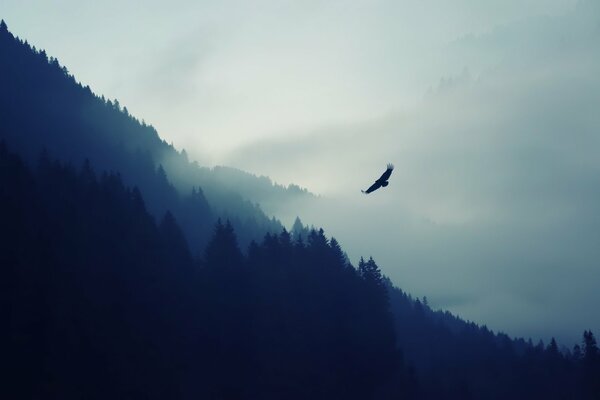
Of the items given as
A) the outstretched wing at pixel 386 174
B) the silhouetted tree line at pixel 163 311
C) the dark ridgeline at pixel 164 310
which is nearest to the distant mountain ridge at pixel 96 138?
the dark ridgeline at pixel 164 310

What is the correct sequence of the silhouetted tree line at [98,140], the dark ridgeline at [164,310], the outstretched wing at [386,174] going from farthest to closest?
the silhouetted tree line at [98,140]
the dark ridgeline at [164,310]
the outstretched wing at [386,174]

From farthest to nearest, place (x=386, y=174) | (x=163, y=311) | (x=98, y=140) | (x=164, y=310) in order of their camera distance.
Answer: (x=98, y=140) < (x=164, y=310) < (x=163, y=311) < (x=386, y=174)

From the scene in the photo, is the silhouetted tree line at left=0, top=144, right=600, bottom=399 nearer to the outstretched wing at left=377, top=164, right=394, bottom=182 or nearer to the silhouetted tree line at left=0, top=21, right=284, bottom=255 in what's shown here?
the outstretched wing at left=377, top=164, right=394, bottom=182

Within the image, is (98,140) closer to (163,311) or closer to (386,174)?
(163,311)

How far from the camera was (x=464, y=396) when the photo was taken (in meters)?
76.6

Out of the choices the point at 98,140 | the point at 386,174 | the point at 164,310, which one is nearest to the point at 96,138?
the point at 98,140

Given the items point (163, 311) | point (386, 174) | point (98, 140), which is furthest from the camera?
point (98, 140)

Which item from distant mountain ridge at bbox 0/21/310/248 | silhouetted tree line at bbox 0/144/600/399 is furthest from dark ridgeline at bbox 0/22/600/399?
distant mountain ridge at bbox 0/21/310/248

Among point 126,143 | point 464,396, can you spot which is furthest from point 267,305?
point 126,143

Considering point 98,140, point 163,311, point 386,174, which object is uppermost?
point 98,140

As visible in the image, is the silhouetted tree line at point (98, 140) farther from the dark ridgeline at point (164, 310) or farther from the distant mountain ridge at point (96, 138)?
the dark ridgeline at point (164, 310)

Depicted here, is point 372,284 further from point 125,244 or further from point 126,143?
point 126,143

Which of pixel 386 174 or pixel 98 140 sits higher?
pixel 98 140

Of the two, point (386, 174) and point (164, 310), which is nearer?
point (386, 174)
